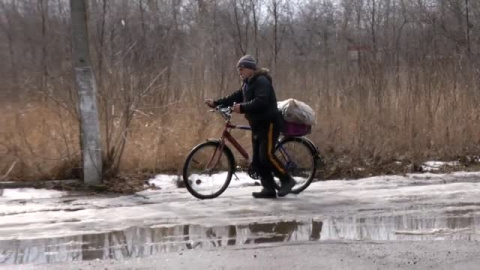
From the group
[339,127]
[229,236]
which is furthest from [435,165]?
[229,236]

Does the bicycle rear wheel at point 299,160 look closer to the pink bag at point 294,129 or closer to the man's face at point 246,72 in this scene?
the pink bag at point 294,129

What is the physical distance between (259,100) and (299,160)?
124cm

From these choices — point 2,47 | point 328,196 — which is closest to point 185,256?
point 328,196

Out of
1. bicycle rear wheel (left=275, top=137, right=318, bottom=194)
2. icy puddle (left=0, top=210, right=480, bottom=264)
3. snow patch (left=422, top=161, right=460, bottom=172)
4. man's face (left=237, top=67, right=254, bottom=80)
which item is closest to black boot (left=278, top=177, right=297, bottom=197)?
bicycle rear wheel (left=275, top=137, right=318, bottom=194)

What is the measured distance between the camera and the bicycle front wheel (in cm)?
784

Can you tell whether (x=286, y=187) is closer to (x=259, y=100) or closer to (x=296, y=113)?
(x=296, y=113)

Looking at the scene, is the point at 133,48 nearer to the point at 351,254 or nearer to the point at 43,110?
the point at 43,110

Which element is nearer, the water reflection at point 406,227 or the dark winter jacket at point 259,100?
the water reflection at point 406,227

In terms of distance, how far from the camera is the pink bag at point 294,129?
7.96m

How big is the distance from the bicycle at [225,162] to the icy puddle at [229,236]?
4.53ft

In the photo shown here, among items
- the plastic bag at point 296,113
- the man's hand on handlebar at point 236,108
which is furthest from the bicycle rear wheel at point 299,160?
the man's hand on handlebar at point 236,108

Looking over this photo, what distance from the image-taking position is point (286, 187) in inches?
313

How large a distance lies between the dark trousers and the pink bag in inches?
6.7

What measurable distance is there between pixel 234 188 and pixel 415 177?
2.83 m
